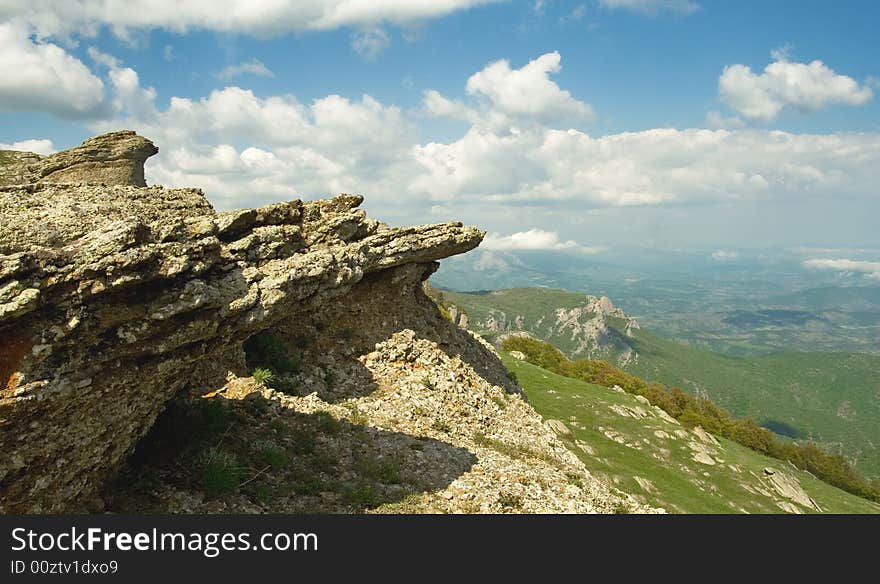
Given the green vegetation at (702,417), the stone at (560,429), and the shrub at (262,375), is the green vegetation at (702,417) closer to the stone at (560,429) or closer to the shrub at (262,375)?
the stone at (560,429)

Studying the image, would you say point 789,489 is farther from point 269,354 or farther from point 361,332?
point 269,354

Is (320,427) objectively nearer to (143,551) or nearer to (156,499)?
(156,499)

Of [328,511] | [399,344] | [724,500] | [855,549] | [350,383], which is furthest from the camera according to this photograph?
[724,500]

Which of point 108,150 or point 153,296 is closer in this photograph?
point 153,296

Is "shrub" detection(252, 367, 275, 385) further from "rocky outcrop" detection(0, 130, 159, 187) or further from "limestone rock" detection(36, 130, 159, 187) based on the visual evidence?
"limestone rock" detection(36, 130, 159, 187)

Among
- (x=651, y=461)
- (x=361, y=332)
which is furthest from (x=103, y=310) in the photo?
(x=651, y=461)

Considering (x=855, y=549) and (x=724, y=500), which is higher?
(x=855, y=549)

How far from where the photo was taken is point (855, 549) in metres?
Result: 11.9

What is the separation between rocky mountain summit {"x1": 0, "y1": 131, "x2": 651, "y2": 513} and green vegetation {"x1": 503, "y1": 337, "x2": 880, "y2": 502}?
88253mm

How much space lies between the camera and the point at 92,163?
40.9 m

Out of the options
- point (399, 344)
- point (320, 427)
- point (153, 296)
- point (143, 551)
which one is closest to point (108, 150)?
point (399, 344)

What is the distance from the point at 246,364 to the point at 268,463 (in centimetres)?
780

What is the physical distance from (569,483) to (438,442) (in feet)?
23.1

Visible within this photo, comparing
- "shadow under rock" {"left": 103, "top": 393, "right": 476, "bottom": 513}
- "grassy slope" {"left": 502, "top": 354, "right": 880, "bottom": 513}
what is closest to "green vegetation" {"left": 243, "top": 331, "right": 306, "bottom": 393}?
"shadow under rock" {"left": 103, "top": 393, "right": 476, "bottom": 513}
